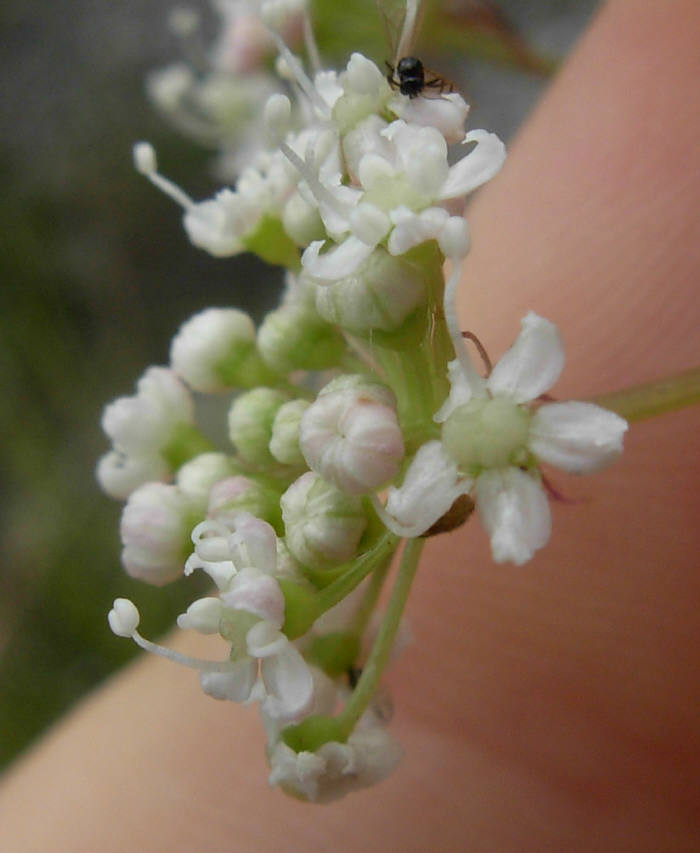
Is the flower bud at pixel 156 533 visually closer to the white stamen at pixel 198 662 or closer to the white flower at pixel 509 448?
the white stamen at pixel 198 662

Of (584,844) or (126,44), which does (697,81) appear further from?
(126,44)

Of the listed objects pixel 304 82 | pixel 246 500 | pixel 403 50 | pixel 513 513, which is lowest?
pixel 246 500

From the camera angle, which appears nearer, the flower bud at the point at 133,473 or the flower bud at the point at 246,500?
the flower bud at the point at 246,500

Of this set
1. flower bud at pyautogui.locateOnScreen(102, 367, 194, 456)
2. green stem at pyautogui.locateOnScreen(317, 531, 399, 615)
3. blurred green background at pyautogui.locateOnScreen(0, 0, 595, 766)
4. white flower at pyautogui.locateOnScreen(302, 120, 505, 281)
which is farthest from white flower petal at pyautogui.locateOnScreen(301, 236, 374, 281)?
blurred green background at pyautogui.locateOnScreen(0, 0, 595, 766)

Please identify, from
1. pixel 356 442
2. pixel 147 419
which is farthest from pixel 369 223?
pixel 147 419

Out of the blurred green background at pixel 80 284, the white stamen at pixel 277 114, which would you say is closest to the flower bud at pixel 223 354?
the white stamen at pixel 277 114

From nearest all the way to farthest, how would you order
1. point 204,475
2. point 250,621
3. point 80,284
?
point 250,621, point 204,475, point 80,284

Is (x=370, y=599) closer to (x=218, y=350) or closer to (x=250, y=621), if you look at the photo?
(x=250, y=621)

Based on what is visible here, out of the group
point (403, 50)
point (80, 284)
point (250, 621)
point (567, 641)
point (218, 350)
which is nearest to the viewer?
point (250, 621)
